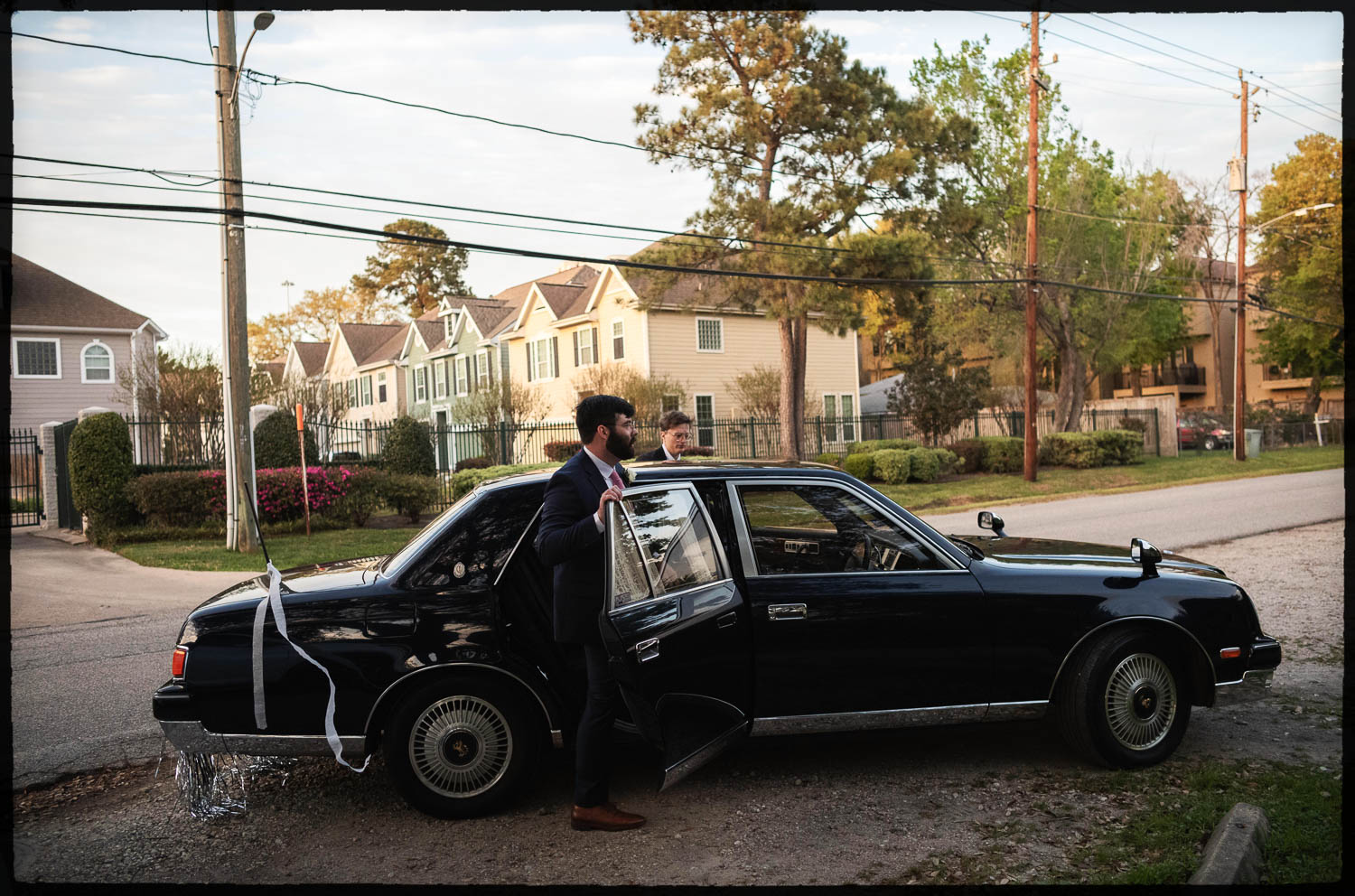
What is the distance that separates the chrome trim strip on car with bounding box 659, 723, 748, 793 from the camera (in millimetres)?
4074

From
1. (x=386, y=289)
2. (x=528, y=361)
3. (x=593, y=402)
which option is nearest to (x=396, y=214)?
(x=593, y=402)

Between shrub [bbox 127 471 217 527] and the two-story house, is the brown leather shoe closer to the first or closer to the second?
shrub [bbox 127 471 217 527]

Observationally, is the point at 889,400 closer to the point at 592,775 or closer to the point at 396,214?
the point at 396,214

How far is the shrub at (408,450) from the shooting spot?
25484 millimetres

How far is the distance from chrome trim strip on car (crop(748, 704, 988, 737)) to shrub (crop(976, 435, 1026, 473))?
2591 centimetres

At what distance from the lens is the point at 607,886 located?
382 cm

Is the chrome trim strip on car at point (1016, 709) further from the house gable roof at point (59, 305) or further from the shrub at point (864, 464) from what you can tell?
the house gable roof at point (59, 305)

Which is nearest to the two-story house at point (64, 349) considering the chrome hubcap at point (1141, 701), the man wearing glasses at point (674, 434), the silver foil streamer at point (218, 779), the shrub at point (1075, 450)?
the shrub at point (1075, 450)

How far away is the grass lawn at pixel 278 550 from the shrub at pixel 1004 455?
57.5ft

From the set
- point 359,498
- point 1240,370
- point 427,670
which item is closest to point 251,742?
point 427,670

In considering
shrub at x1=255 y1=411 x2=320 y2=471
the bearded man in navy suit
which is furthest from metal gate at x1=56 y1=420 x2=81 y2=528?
the bearded man in navy suit

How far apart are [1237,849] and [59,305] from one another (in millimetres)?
39917

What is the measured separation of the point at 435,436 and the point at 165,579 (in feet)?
46.9

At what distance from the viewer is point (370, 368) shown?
2302 inches
